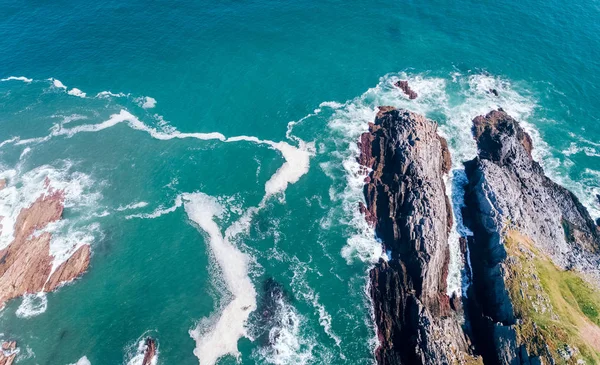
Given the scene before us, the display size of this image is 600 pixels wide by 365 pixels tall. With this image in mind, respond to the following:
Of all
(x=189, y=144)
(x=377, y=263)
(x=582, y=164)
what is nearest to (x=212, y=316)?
(x=377, y=263)

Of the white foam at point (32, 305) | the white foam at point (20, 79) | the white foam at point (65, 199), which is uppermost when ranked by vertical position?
the white foam at point (20, 79)

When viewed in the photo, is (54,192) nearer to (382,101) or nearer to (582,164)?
(382,101)

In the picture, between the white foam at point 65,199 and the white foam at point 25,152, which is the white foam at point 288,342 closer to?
the white foam at point 65,199

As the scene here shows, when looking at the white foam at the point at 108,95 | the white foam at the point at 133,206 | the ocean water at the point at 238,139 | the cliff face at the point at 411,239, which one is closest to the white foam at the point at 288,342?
the ocean water at the point at 238,139

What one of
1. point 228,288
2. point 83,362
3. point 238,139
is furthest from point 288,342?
point 238,139

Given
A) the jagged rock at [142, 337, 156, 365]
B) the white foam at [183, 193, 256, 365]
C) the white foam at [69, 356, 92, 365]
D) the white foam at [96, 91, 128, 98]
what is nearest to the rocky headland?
the white foam at [183, 193, 256, 365]

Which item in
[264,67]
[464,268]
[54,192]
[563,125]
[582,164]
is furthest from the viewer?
[264,67]
